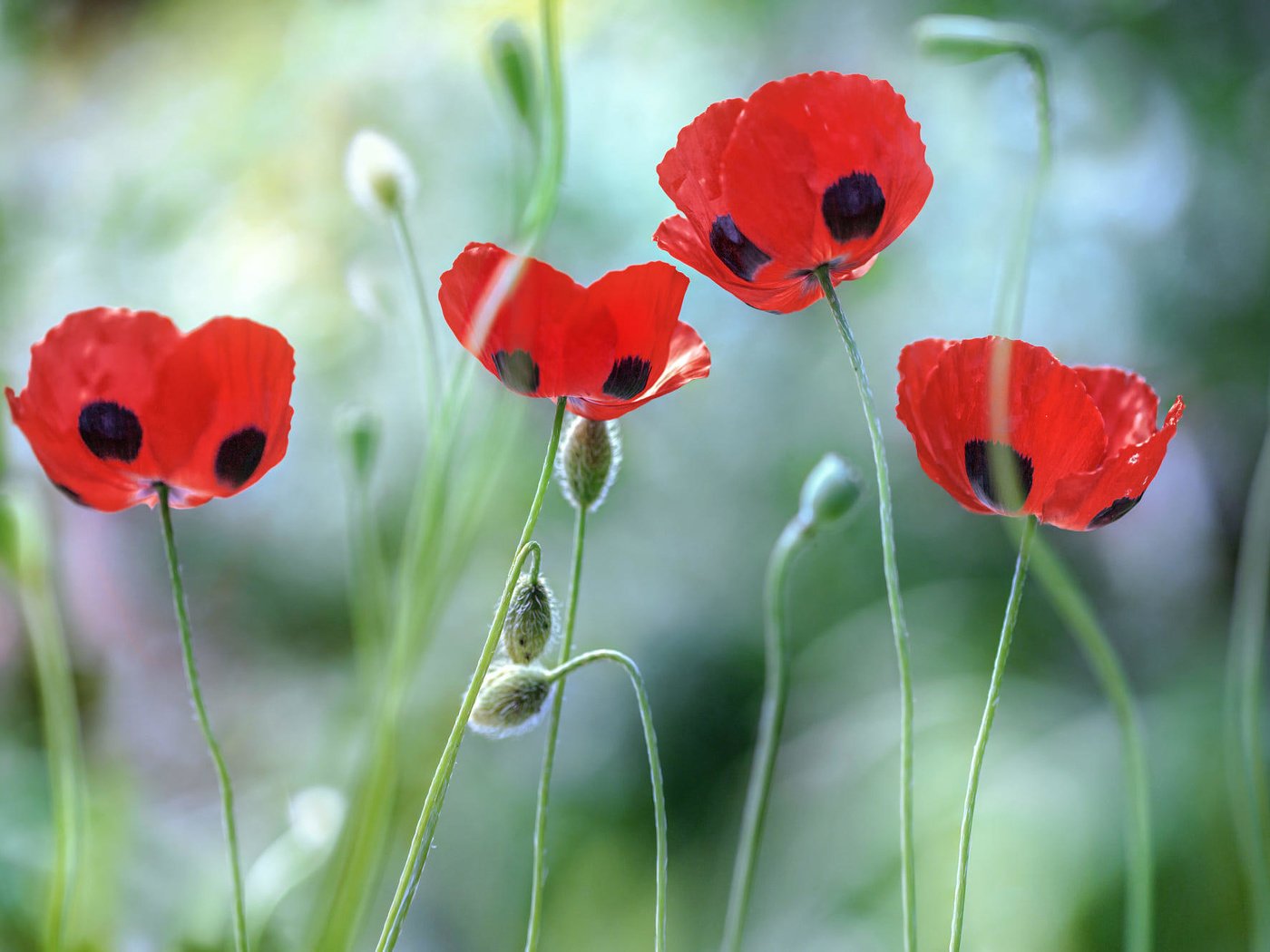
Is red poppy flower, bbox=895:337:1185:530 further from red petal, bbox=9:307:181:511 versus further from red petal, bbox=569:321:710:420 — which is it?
red petal, bbox=9:307:181:511

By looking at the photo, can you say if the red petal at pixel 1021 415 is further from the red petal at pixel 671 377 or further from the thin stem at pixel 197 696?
the thin stem at pixel 197 696

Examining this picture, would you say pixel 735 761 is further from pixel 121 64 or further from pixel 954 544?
pixel 121 64

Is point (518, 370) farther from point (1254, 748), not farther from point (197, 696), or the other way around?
point (1254, 748)

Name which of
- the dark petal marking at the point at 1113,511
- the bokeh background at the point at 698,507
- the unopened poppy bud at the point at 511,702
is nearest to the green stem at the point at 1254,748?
the dark petal marking at the point at 1113,511

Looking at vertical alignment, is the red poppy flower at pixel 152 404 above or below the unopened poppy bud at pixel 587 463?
below

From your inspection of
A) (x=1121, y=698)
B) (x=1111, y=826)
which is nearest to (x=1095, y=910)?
(x=1111, y=826)

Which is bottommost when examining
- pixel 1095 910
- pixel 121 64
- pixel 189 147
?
pixel 1095 910

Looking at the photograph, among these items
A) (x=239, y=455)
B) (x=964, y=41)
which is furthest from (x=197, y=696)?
(x=964, y=41)
